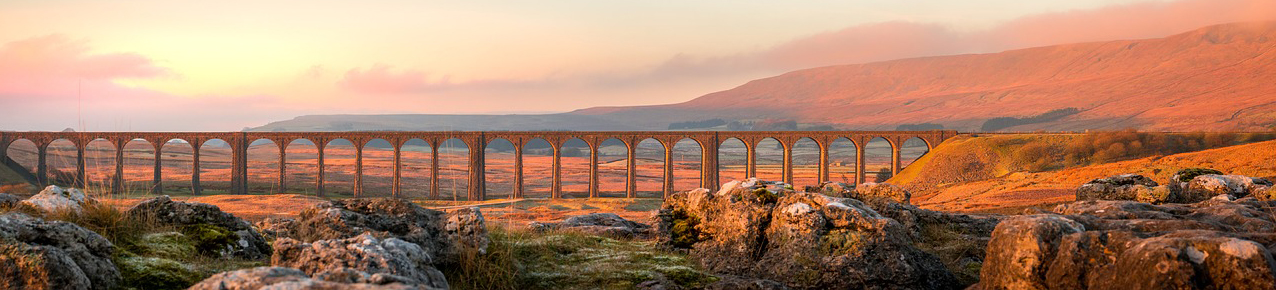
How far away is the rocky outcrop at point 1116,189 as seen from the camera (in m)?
19.9

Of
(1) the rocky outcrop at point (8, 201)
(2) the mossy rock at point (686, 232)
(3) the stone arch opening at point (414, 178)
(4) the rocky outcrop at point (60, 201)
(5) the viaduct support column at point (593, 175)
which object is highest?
(4) the rocky outcrop at point (60, 201)

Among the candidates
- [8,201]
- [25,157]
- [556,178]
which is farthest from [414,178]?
[8,201]

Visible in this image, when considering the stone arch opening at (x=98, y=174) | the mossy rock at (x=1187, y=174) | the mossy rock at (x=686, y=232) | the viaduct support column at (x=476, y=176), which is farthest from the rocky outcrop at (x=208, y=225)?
the viaduct support column at (x=476, y=176)

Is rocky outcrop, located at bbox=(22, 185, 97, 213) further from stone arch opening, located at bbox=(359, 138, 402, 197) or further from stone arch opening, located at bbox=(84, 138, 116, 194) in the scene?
stone arch opening, located at bbox=(359, 138, 402, 197)

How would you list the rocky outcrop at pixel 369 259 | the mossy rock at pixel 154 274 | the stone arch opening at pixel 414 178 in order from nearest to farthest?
the rocky outcrop at pixel 369 259 < the mossy rock at pixel 154 274 < the stone arch opening at pixel 414 178

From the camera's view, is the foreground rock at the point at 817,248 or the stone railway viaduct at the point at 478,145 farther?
the stone railway viaduct at the point at 478,145

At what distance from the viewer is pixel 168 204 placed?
35.6 feet

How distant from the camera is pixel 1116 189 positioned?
20328 millimetres

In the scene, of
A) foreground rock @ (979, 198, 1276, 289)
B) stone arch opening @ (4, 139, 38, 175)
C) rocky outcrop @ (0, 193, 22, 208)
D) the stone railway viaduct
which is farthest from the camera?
stone arch opening @ (4, 139, 38, 175)

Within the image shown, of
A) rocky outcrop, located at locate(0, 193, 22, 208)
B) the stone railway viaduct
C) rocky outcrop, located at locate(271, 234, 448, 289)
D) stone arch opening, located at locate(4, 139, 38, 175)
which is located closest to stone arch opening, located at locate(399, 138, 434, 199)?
the stone railway viaduct

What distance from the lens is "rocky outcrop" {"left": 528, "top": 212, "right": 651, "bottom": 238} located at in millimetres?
17688

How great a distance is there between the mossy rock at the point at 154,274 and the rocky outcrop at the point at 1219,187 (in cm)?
2142

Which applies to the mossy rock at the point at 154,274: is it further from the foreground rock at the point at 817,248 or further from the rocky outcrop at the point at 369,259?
the foreground rock at the point at 817,248

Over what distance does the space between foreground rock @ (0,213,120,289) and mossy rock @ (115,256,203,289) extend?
7.5 inches
